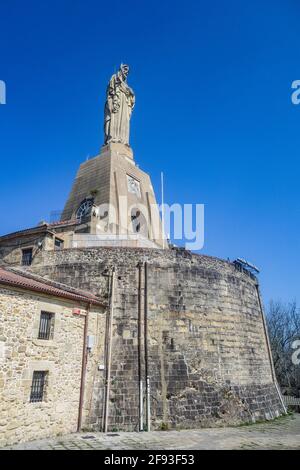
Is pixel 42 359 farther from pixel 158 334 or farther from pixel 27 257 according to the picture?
pixel 27 257

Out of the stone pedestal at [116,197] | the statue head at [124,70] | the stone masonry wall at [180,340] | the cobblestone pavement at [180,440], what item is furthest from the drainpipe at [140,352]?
the statue head at [124,70]

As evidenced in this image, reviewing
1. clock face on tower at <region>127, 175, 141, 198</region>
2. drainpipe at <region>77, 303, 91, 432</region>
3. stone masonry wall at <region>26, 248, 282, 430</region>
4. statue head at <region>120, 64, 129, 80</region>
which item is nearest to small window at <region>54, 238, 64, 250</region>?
stone masonry wall at <region>26, 248, 282, 430</region>

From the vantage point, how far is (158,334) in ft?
52.7

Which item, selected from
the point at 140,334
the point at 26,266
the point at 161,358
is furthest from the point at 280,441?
the point at 26,266

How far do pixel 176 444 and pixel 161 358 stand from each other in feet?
14.2

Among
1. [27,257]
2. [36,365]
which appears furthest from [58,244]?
[36,365]

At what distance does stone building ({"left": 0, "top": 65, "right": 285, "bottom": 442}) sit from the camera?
14.5 metres

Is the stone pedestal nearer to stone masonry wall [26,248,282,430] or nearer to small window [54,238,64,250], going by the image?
small window [54,238,64,250]

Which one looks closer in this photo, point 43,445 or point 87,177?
point 43,445

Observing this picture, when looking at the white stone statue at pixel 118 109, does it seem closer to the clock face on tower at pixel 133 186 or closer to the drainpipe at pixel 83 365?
the clock face on tower at pixel 133 186

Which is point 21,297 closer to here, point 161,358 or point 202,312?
point 161,358

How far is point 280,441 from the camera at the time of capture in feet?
41.0

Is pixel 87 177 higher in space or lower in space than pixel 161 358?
higher

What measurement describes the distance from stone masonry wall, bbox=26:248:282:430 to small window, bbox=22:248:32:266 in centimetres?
142
